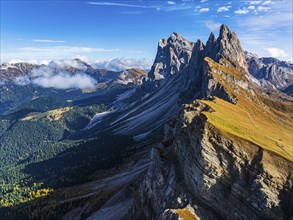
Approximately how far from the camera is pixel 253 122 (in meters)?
101

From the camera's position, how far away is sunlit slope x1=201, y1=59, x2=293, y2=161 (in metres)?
67.1

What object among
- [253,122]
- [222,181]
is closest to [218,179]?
[222,181]

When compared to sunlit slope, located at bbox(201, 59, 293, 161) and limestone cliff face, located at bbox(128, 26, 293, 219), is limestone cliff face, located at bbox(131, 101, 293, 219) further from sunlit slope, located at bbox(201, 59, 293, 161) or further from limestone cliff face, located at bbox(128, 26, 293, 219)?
sunlit slope, located at bbox(201, 59, 293, 161)

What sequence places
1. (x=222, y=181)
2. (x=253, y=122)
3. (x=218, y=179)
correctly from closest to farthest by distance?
(x=222, y=181) → (x=218, y=179) → (x=253, y=122)

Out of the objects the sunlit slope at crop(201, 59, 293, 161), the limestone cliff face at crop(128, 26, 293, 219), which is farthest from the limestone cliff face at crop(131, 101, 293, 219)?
the sunlit slope at crop(201, 59, 293, 161)

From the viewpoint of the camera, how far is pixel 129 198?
360 feet

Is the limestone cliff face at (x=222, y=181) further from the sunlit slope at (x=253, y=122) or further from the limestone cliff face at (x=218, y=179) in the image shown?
the sunlit slope at (x=253, y=122)

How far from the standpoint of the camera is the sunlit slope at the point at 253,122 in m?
67.1

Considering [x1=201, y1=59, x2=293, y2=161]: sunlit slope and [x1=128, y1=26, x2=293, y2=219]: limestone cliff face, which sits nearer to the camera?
[x1=128, y1=26, x2=293, y2=219]: limestone cliff face

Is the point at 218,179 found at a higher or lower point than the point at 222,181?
higher

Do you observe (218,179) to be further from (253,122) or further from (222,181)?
(253,122)

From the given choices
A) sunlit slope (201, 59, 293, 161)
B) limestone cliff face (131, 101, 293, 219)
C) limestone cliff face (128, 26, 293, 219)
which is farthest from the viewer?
sunlit slope (201, 59, 293, 161)

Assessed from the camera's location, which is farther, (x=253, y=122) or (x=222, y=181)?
(x=253, y=122)

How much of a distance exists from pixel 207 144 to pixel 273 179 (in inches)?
558
